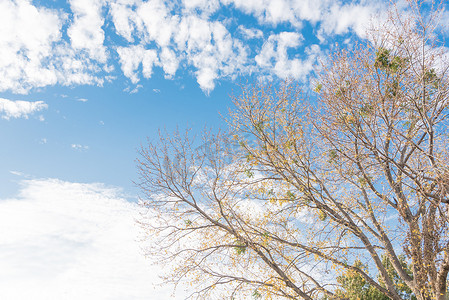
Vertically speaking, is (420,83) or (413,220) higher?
(420,83)

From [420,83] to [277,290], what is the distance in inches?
294

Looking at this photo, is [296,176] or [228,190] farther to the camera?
[228,190]

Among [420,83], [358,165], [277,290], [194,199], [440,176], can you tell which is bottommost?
[277,290]

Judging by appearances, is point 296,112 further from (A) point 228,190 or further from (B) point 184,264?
(B) point 184,264

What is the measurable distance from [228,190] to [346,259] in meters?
4.25

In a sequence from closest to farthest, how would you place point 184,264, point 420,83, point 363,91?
1. point 420,83
2. point 363,91
3. point 184,264

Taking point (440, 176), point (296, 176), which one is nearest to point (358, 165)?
point (296, 176)

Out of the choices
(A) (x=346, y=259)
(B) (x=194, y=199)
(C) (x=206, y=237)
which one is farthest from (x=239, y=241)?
(A) (x=346, y=259)

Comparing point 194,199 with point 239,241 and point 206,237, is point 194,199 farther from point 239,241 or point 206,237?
point 239,241

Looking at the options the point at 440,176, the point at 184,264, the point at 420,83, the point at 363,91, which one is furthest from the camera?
the point at 184,264

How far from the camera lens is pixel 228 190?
1138 centimetres

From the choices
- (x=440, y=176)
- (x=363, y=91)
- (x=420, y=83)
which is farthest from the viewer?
(x=363, y=91)

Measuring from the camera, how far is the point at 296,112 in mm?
11164

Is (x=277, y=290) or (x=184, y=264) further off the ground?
(x=184, y=264)
